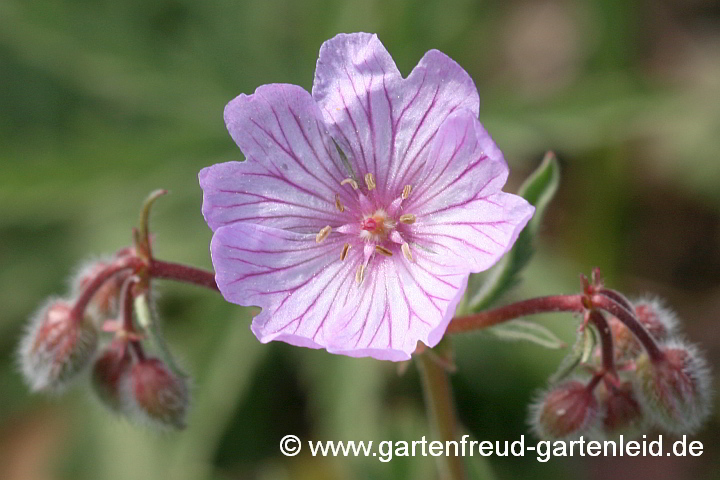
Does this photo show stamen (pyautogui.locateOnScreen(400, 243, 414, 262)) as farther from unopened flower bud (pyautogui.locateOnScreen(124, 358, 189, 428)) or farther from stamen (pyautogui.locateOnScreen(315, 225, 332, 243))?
unopened flower bud (pyautogui.locateOnScreen(124, 358, 189, 428))

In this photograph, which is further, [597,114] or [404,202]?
[597,114]

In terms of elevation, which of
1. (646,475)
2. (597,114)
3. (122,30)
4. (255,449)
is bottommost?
(646,475)

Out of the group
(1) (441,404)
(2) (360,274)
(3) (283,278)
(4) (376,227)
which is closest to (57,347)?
(3) (283,278)

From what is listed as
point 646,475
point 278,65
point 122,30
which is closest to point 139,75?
point 122,30

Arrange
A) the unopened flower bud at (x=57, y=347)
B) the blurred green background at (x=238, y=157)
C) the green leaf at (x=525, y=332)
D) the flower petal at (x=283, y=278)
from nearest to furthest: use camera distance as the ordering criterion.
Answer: the flower petal at (x=283, y=278) → the green leaf at (x=525, y=332) → the unopened flower bud at (x=57, y=347) → the blurred green background at (x=238, y=157)

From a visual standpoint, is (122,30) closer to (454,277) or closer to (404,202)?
(404,202)

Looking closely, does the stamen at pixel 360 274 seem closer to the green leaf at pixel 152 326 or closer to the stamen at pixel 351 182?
the stamen at pixel 351 182

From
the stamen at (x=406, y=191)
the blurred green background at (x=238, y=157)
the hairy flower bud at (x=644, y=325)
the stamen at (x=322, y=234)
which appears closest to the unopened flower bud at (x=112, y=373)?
the stamen at (x=322, y=234)
